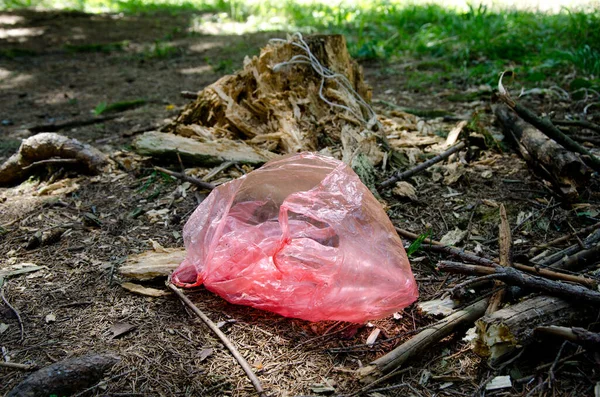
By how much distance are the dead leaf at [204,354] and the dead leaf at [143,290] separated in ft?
1.31

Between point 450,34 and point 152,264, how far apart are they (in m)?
5.30

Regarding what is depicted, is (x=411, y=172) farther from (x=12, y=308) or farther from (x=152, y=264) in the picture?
(x=12, y=308)

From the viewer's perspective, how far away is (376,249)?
6.06ft

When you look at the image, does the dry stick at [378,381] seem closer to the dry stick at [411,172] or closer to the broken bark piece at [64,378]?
the broken bark piece at [64,378]

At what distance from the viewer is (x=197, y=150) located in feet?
10.2

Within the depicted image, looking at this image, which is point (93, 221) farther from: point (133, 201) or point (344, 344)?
point (344, 344)

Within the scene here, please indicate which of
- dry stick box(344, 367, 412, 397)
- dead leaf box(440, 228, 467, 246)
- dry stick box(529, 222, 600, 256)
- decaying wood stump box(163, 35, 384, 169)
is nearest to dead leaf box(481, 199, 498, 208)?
dead leaf box(440, 228, 467, 246)

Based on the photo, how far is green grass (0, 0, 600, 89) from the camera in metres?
4.82

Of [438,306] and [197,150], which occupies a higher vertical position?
[197,150]

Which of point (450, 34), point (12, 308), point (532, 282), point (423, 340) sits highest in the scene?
point (450, 34)

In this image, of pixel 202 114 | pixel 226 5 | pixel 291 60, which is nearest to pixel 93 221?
pixel 202 114

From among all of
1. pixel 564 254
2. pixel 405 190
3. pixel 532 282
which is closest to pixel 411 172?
pixel 405 190

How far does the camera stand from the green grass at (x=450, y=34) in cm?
482

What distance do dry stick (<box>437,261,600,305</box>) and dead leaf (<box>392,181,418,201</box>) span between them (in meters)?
0.99
